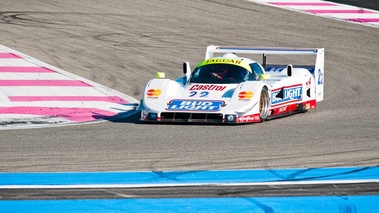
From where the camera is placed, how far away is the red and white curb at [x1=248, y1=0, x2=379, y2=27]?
26.3 meters

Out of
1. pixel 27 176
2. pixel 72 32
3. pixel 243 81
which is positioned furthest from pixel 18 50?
pixel 27 176

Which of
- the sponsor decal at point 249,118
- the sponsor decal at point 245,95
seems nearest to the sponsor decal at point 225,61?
the sponsor decal at point 245,95

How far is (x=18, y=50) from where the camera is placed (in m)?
21.5

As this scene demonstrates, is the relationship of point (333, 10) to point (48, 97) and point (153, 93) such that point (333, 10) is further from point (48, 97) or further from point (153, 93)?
point (153, 93)

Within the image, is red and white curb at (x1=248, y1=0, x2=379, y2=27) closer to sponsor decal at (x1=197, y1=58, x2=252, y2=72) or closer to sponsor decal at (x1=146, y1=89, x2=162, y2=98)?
sponsor decal at (x1=197, y1=58, x2=252, y2=72)

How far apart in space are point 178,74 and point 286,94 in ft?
15.5

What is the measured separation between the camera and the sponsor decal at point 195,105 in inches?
566

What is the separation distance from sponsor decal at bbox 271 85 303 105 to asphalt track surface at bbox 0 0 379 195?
1.19 ft

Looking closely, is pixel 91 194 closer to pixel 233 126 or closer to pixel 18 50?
pixel 233 126

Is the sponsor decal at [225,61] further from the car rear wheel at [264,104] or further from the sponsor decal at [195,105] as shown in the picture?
the sponsor decal at [195,105]

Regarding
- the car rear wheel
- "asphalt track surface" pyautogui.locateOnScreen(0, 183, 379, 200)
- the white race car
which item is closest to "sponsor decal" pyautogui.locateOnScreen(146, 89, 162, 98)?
the white race car

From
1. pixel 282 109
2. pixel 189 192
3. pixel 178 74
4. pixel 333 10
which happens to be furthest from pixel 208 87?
pixel 333 10

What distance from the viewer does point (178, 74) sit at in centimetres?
2003

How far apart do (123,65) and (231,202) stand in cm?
1170
